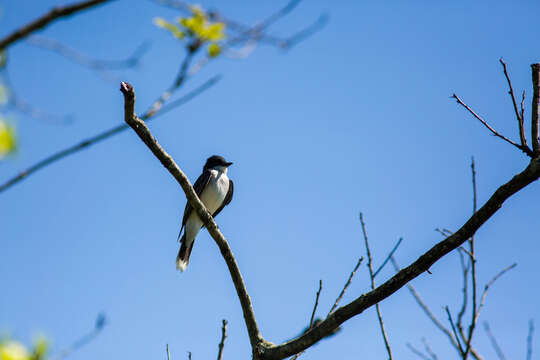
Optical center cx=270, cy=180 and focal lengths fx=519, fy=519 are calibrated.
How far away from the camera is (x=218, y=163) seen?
9938 mm

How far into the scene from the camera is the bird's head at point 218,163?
9.87 m

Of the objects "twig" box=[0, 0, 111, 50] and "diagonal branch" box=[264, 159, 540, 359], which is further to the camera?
"diagonal branch" box=[264, 159, 540, 359]

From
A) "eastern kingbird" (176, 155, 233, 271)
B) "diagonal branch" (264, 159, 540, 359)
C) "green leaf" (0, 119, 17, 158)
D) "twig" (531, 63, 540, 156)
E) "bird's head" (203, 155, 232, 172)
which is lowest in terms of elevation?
"green leaf" (0, 119, 17, 158)

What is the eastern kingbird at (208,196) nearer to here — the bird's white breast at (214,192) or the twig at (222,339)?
the bird's white breast at (214,192)

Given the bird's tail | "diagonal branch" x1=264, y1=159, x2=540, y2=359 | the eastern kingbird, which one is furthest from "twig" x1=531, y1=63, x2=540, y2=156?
the bird's tail

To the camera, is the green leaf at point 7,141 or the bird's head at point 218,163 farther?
the bird's head at point 218,163

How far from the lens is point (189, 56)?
6.34 feet

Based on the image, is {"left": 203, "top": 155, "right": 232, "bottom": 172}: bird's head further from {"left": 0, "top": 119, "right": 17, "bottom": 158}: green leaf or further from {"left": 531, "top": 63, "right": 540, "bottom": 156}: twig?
{"left": 0, "top": 119, "right": 17, "bottom": 158}: green leaf

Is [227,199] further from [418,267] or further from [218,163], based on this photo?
[418,267]

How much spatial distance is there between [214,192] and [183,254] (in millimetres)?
1264

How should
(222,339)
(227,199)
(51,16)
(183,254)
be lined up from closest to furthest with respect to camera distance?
(51,16), (222,339), (183,254), (227,199)

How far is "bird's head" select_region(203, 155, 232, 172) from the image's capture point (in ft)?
32.4

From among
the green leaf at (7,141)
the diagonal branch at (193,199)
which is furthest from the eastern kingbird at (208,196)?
the green leaf at (7,141)

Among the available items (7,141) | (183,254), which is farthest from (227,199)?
(7,141)
